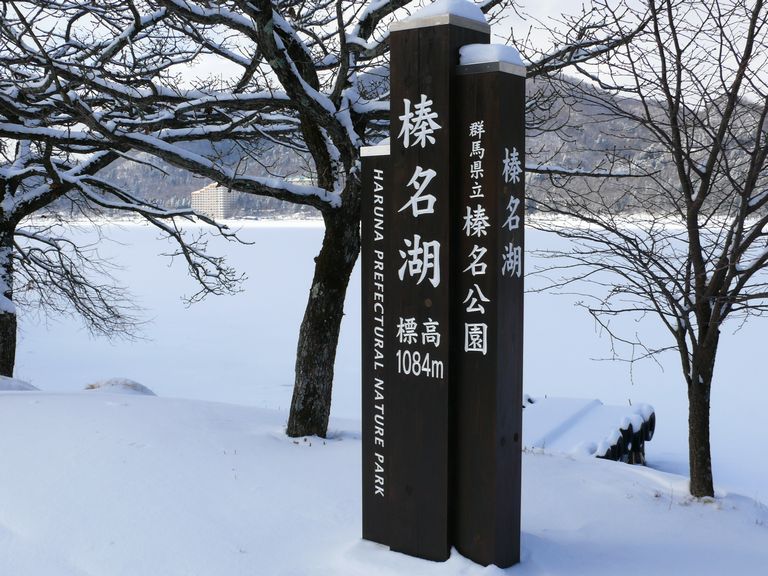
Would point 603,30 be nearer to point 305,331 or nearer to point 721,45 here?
point 721,45

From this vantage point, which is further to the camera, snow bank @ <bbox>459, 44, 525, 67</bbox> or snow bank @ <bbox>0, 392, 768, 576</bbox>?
snow bank @ <bbox>0, 392, 768, 576</bbox>

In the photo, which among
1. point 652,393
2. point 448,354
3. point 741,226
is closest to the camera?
point 448,354

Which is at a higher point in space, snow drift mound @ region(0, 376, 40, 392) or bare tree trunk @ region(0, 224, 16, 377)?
bare tree trunk @ region(0, 224, 16, 377)

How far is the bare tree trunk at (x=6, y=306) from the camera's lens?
35.0 feet

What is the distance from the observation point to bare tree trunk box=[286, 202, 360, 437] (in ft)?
23.1

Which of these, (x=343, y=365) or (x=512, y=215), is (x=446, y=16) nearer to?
(x=512, y=215)

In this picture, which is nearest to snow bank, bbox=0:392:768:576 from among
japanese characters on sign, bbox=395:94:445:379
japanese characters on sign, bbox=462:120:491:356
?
japanese characters on sign, bbox=395:94:445:379

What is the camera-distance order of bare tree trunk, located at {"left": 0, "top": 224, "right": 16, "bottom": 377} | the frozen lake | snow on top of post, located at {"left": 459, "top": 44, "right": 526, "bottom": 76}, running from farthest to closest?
the frozen lake < bare tree trunk, located at {"left": 0, "top": 224, "right": 16, "bottom": 377} < snow on top of post, located at {"left": 459, "top": 44, "right": 526, "bottom": 76}

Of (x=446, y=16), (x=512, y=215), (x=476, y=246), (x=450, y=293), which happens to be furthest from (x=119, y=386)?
(x=446, y=16)

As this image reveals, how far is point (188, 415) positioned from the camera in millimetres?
6902

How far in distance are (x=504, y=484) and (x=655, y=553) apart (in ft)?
4.12

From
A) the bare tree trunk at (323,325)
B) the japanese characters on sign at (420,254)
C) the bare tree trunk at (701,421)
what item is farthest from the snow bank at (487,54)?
the bare tree trunk at (323,325)

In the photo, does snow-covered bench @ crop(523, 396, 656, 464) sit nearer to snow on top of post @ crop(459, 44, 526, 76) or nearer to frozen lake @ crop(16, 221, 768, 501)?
frozen lake @ crop(16, 221, 768, 501)

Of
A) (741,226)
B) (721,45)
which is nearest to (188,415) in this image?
(741,226)
